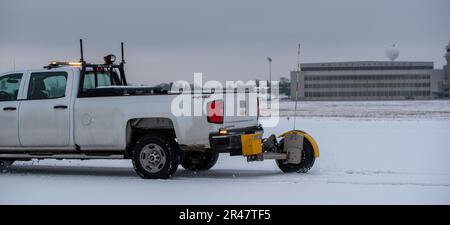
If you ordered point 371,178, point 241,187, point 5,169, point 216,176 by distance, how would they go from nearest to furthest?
point 241,187 → point 371,178 → point 216,176 → point 5,169

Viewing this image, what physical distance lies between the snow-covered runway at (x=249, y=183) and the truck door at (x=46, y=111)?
0.65 meters

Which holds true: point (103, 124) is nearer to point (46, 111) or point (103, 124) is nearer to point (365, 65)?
point (46, 111)

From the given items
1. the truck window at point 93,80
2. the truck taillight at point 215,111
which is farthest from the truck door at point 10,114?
the truck taillight at point 215,111

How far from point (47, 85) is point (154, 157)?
8.03 feet

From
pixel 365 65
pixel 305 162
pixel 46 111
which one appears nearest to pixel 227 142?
pixel 305 162

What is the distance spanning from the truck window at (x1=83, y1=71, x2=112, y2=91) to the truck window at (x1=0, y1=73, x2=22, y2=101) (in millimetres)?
1187

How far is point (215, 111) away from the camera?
11.0 m

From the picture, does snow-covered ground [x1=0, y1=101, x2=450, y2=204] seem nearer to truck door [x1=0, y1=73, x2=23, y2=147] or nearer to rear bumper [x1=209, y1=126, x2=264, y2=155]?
rear bumper [x1=209, y1=126, x2=264, y2=155]

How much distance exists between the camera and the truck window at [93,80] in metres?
12.2

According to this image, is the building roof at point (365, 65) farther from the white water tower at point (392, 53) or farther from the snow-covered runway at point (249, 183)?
the snow-covered runway at point (249, 183)
